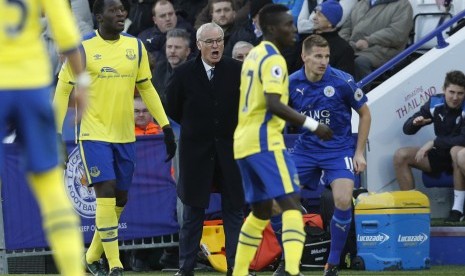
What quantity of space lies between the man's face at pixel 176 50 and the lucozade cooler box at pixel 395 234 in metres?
3.47

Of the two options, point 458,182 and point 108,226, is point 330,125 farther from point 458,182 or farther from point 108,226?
point 458,182

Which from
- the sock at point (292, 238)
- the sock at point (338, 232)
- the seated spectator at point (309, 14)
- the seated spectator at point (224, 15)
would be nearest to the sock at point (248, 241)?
the sock at point (292, 238)

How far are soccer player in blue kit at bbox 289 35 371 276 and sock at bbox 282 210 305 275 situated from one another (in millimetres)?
2278

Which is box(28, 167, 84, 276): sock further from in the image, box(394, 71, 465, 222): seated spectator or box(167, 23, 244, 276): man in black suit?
box(394, 71, 465, 222): seated spectator

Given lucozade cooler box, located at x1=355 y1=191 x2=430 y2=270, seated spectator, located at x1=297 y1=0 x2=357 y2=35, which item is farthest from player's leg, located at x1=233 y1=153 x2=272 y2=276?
seated spectator, located at x1=297 y1=0 x2=357 y2=35

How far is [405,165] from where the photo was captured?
602 inches

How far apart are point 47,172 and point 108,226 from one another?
4627 mm

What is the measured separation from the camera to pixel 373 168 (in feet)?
50.6

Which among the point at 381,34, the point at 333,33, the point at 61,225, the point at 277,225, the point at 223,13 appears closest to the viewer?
the point at 61,225

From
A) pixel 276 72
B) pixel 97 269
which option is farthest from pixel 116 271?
pixel 276 72

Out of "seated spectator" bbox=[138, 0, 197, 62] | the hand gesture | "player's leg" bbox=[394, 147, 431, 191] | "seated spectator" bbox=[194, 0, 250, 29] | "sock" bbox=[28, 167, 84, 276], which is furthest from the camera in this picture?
"seated spectator" bbox=[194, 0, 250, 29]

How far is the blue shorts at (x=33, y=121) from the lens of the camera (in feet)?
25.2

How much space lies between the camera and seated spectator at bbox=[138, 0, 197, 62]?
17375 mm

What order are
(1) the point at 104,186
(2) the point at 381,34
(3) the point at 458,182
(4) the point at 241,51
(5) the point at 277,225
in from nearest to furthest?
(1) the point at 104,186
(5) the point at 277,225
(3) the point at 458,182
(4) the point at 241,51
(2) the point at 381,34
